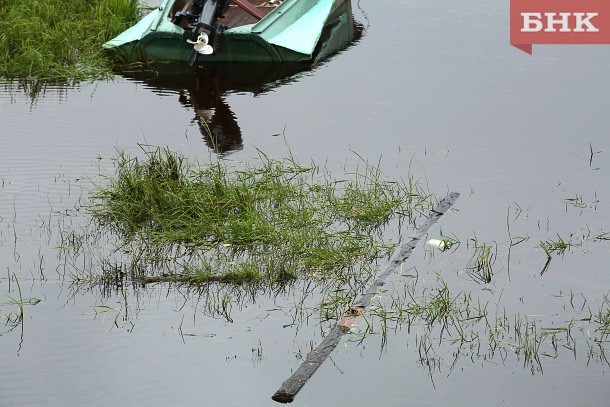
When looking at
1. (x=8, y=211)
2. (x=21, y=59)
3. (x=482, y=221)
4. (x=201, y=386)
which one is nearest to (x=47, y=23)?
(x=21, y=59)

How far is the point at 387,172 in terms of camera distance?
9.27 m

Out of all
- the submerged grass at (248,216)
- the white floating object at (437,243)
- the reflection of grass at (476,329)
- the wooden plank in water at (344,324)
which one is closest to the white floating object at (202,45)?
Result: the submerged grass at (248,216)

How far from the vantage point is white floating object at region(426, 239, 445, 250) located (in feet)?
26.0

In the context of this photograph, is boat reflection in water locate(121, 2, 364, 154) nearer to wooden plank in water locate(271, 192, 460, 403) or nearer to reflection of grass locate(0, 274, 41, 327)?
wooden plank in water locate(271, 192, 460, 403)

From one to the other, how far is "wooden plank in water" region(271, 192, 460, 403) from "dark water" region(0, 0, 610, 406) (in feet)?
0.23

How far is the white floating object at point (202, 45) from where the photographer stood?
11.4 meters

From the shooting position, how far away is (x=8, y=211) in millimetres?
8633

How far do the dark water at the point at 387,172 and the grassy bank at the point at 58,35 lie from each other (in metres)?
0.37

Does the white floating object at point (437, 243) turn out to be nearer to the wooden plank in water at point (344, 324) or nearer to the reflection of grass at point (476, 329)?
the wooden plank in water at point (344, 324)

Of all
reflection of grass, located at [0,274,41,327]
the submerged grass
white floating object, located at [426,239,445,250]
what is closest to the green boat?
the submerged grass

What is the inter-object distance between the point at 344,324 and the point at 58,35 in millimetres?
6690

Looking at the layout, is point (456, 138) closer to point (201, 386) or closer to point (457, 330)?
point (457, 330)

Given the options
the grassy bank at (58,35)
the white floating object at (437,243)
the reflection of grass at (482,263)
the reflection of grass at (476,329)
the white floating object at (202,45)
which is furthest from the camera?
the grassy bank at (58,35)

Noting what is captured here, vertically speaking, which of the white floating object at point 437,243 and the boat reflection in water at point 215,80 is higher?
the boat reflection in water at point 215,80
